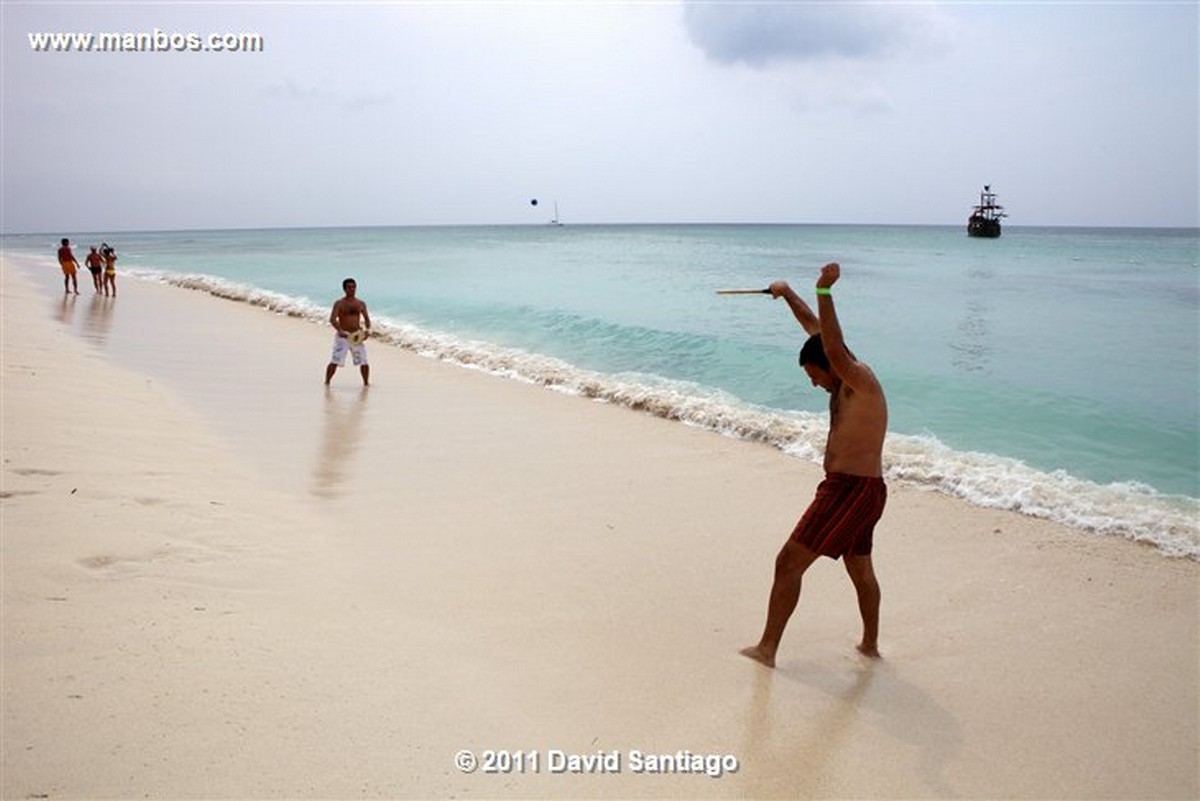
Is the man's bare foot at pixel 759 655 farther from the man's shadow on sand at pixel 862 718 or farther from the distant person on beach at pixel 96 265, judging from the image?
the distant person on beach at pixel 96 265

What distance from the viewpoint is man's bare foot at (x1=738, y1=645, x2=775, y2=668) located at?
3.49 meters

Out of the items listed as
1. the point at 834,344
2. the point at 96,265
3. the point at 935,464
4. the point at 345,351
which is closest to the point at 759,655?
the point at 834,344

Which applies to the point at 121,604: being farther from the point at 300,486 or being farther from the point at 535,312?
the point at 535,312

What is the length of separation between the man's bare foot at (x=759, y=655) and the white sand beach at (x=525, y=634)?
0.29ft

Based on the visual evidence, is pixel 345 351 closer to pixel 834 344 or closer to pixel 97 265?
pixel 834 344

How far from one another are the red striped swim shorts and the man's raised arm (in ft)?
2.24

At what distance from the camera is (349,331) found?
9680 mm

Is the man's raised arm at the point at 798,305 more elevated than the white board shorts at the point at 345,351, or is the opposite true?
the man's raised arm at the point at 798,305

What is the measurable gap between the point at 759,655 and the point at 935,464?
3.93 meters

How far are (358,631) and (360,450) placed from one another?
3.44 metres

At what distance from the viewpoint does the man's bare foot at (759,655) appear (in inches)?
137

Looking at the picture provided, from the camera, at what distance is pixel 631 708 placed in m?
3.12

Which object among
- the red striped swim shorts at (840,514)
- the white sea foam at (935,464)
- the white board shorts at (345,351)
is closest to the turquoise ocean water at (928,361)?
the white sea foam at (935,464)

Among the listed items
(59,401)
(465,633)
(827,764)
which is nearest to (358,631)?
(465,633)
